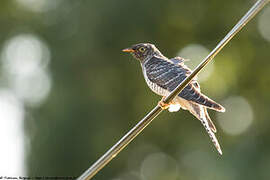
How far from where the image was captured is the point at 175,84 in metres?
Result: 6.00

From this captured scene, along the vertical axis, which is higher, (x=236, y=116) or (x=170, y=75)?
(x=170, y=75)

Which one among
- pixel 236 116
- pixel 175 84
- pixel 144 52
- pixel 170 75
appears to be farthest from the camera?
pixel 236 116

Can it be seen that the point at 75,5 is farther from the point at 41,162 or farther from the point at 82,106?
the point at 41,162

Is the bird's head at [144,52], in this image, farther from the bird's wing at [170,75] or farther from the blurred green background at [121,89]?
the blurred green background at [121,89]

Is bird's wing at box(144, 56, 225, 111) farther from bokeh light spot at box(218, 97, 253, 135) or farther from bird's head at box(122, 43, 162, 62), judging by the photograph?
bokeh light spot at box(218, 97, 253, 135)

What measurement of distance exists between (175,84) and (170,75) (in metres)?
0.17

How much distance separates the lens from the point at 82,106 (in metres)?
15.4

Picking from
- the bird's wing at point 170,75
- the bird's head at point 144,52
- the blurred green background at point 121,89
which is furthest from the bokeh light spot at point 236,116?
A: the bird's wing at point 170,75

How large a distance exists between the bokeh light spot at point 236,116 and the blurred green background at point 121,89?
26 mm

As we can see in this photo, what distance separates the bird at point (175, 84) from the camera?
5.37 meters

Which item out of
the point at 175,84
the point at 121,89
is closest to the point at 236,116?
the point at 121,89

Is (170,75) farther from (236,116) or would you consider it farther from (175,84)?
(236,116)

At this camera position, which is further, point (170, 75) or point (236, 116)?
point (236, 116)

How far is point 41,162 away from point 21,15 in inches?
209
